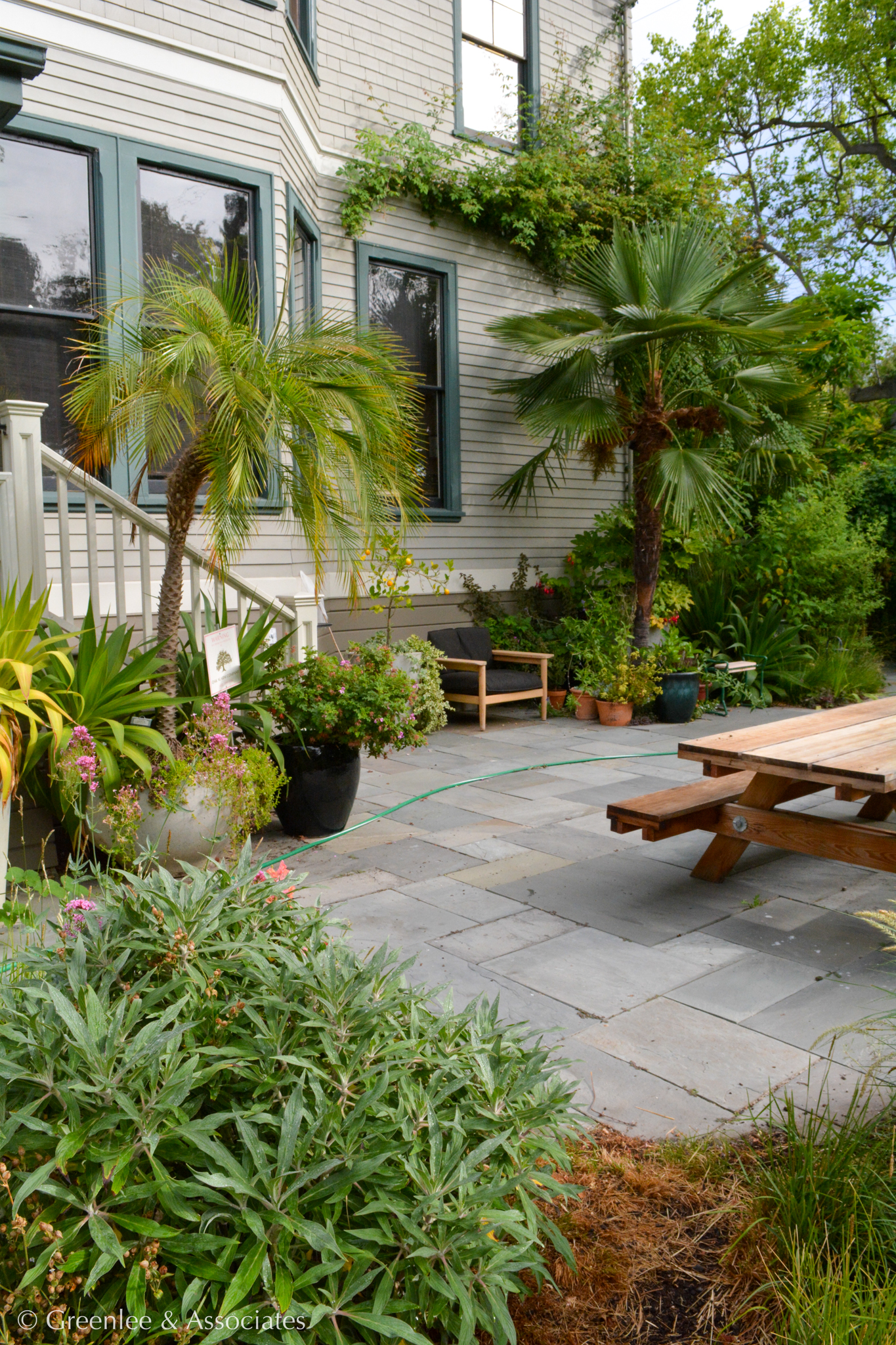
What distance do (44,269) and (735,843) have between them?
508 centimetres

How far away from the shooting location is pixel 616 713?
8469mm

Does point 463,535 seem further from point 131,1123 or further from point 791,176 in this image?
point 791,176

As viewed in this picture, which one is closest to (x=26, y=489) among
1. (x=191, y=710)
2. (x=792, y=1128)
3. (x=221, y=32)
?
(x=191, y=710)

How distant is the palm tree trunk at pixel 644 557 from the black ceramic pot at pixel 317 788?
4377 millimetres

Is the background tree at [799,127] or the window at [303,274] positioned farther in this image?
the background tree at [799,127]

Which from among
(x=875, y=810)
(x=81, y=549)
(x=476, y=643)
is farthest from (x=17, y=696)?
(x=476, y=643)

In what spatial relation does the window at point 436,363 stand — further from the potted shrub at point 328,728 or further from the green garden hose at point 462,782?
the potted shrub at point 328,728

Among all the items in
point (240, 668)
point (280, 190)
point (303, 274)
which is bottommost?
point (240, 668)

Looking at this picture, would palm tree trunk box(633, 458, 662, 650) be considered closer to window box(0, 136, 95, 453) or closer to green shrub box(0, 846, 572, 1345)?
window box(0, 136, 95, 453)

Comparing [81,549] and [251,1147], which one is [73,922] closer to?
[251,1147]

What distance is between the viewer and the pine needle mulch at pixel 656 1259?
1726mm

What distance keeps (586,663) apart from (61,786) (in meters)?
5.83

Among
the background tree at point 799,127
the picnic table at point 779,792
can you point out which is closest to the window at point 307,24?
the picnic table at point 779,792

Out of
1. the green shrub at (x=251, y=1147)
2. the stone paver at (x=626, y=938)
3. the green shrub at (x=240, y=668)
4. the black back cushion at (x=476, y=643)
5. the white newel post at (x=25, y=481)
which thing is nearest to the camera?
the green shrub at (x=251, y=1147)
